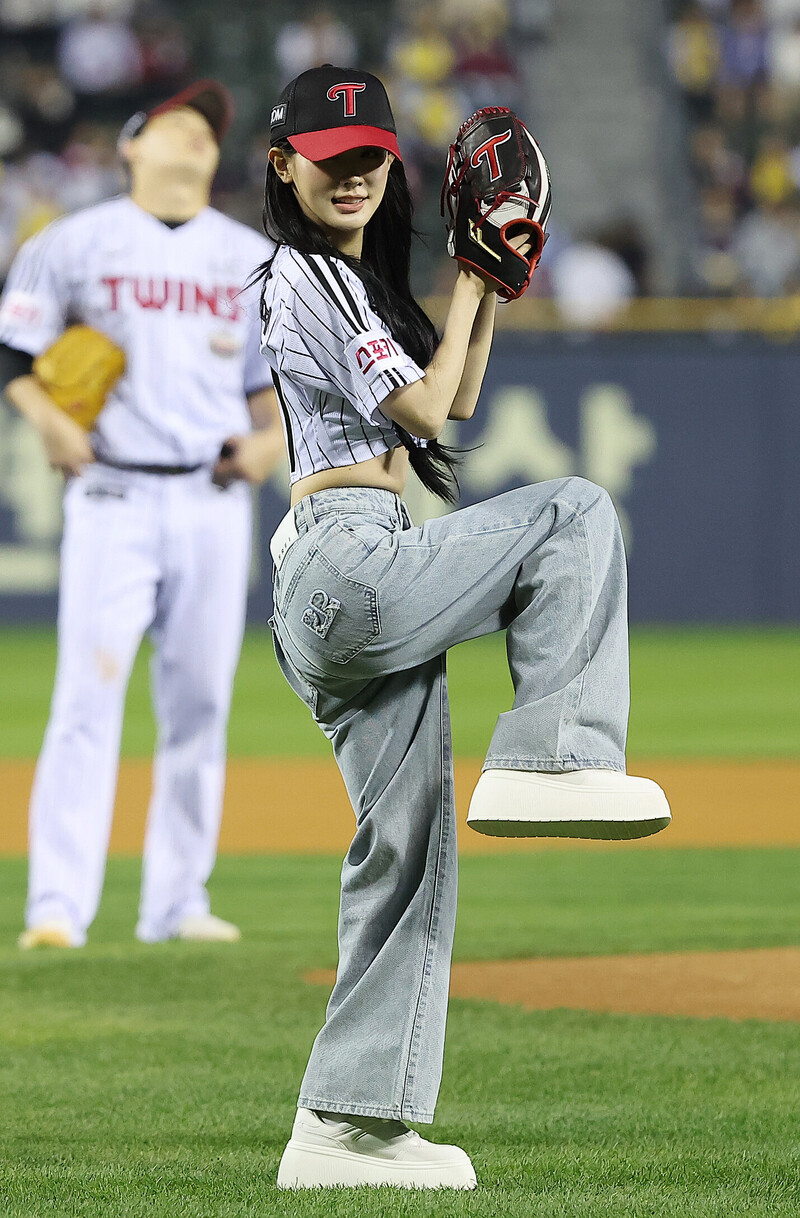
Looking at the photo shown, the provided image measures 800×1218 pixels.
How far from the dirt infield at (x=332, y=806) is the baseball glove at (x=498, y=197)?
15.9 feet

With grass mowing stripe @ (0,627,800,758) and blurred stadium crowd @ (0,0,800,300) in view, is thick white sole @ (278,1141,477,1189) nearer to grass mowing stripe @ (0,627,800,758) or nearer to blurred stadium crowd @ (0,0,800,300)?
grass mowing stripe @ (0,627,800,758)

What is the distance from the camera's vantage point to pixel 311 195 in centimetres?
316

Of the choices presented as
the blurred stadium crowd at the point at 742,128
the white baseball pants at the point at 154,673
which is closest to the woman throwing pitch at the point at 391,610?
the white baseball pants at the point at 154,673

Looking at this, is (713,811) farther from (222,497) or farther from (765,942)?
(222,497)

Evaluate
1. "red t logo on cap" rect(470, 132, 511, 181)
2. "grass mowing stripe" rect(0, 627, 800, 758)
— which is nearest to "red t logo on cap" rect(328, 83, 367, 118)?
"red t logo on cap" rect(470, 132, 511, 181)

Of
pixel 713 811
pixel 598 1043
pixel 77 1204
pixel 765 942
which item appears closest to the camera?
pixel 77 1204

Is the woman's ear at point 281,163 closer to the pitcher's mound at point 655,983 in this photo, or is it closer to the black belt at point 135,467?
the pitcher's mound at point 655,983

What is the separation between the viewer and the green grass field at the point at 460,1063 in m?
3.13

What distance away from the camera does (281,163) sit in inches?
127

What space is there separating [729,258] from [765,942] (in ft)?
44.0

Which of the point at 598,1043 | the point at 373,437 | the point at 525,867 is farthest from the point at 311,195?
the point at 525,867

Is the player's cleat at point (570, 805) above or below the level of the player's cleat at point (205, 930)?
above

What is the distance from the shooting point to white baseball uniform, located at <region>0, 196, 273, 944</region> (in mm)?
5680

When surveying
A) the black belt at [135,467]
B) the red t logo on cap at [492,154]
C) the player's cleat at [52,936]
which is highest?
the red t logo on cap at [492,154]
